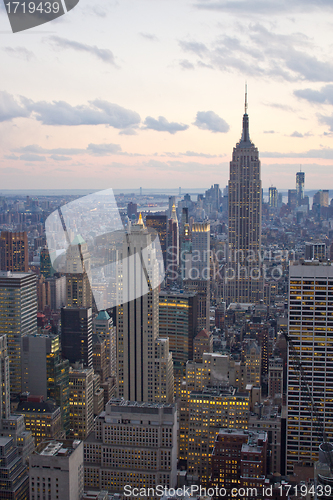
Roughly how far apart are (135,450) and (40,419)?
242 cm

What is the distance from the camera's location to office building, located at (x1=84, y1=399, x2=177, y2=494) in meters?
9.34

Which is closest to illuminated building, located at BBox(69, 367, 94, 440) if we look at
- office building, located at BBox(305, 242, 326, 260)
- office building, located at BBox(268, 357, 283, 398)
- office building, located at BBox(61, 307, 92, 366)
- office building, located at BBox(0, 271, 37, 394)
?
office building, located at BBox(61, 307, 92, 366)

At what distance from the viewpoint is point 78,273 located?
1040 cm

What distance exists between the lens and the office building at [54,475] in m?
7.84

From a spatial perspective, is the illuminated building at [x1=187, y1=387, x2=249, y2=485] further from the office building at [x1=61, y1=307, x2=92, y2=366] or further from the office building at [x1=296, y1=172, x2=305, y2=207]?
the office building at [x1=296, y1=172, x2=305, y2=207]

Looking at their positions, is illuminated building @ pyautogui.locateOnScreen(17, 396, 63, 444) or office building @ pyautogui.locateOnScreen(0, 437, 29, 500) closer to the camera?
office building @ pyautogui.locateOnScreen(0, 437, 29, 500)

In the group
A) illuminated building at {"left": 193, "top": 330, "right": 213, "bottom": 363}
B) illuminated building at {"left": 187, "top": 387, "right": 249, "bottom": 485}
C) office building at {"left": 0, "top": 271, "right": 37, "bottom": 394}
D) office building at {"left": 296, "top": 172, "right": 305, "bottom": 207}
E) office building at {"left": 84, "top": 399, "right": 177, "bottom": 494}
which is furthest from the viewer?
office building at {"left": 296, "top": 172, "right": 305, "bottom": 207}

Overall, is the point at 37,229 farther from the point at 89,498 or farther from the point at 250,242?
the point at 250,242

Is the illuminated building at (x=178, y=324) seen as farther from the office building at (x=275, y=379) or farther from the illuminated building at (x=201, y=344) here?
the office building at (x=275, y=379)

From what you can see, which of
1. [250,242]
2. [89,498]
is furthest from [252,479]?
[250,242]

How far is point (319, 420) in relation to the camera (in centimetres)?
1013

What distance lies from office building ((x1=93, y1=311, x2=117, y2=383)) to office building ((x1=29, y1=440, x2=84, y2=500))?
19.1 feet

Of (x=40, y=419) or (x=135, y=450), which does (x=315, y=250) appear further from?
(x=135, y=450)

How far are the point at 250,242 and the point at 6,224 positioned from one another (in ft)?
58.6
